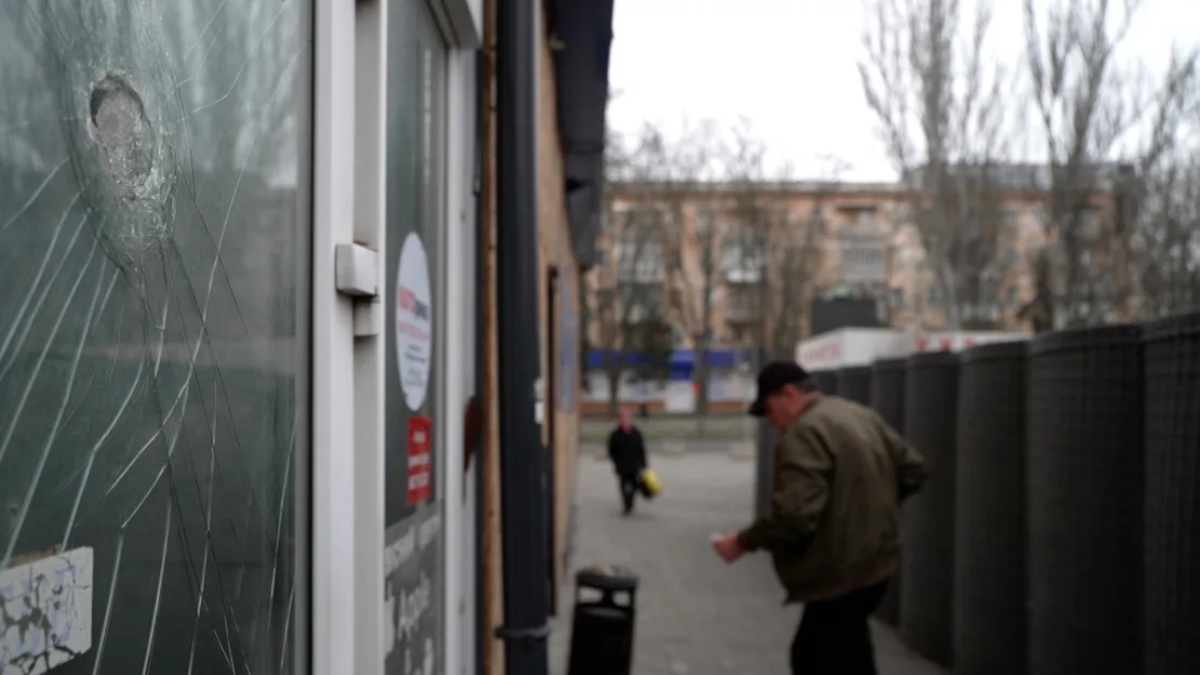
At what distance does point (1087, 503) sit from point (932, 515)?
3.49 m

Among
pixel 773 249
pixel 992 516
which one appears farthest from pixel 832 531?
pixel 773 249

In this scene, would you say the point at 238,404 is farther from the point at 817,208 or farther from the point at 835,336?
the point at 817,208

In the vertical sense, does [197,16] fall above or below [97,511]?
above

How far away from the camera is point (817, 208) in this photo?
178 ft

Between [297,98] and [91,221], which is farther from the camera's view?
[297,98]

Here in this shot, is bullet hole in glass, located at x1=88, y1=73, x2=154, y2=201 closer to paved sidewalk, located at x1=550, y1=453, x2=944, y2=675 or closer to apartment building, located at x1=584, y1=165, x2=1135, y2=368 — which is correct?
paved sidewalk, located at x1=550, y1=453, x2=944, y2=675

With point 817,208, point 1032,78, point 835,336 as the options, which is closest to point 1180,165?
point 1032,78

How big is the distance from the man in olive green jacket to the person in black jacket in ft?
52.2

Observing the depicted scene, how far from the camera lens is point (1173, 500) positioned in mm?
4230

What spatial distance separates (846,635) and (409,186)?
2.86 metres

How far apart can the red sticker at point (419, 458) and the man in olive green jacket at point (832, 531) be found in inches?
73.5

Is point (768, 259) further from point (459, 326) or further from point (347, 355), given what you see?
point (347, 355)

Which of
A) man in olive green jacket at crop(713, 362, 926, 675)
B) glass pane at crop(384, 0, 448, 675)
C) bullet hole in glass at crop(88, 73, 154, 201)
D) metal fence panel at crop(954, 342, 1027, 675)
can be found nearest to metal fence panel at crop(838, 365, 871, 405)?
metal fence panel at crop(954, 342, 1027, 675)

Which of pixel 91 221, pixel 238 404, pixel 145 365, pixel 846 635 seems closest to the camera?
pixel 91 221
